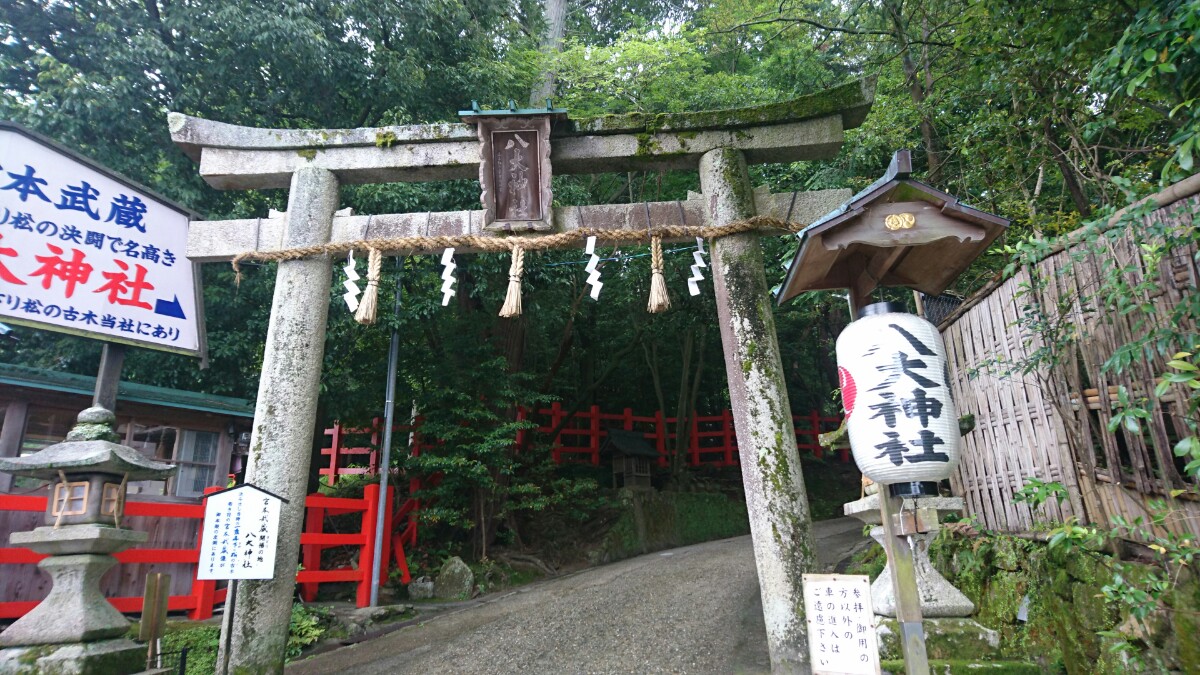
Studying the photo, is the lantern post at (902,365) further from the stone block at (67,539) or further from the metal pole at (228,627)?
the stone block at (67,539)

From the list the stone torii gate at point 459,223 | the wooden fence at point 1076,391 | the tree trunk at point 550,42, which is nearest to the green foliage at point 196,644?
the stone torii gate at point 459,223

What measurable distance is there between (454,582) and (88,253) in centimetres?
611

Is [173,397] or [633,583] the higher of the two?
[173,397]

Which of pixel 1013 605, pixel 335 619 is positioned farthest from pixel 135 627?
pixel 1013 605

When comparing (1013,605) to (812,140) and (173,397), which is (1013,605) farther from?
(173,397)

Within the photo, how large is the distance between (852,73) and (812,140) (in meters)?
7.18

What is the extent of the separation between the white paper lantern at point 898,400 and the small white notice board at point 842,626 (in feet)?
2.09

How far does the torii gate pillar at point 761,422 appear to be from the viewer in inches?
185

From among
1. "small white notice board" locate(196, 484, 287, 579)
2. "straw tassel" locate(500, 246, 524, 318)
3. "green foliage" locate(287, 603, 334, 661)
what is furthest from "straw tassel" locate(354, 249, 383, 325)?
"green foliage" locate(287, 603, 334, 661)

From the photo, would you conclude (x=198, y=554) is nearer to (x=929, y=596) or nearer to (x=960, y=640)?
(x=929, y=596)

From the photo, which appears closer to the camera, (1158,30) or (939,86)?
(1158,30)

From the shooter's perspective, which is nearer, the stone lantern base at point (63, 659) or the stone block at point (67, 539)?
the stone lantern base at point (63, 659)

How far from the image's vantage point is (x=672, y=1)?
16359 mm

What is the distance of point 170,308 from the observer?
5.98 metres
